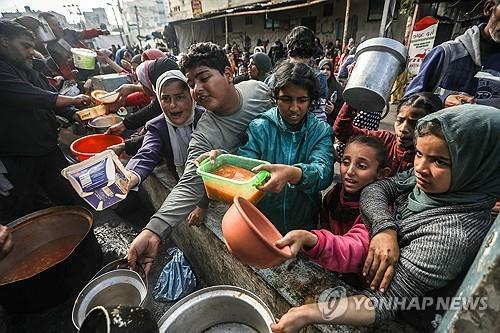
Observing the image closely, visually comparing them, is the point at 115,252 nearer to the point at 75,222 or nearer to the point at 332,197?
the point at 75,222

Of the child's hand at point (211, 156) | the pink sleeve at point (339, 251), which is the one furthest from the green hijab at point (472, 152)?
the child's hand at point (211, 156)

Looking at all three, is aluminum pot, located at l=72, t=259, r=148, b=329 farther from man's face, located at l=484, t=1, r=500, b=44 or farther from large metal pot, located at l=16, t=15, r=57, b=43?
large metal pot, located at l=16, t=15, r=57, b=43

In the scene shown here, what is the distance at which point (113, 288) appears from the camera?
1.71 m

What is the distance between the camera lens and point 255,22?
17.0 m

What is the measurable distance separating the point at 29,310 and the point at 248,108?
2.53 metres

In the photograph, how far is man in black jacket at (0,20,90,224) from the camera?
9.17 ft

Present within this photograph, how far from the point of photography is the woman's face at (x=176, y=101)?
87.2 inches

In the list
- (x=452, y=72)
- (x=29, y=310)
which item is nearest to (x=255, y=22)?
(x=452, y=72)

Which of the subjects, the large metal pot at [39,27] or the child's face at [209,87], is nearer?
the child's face at [209,87]

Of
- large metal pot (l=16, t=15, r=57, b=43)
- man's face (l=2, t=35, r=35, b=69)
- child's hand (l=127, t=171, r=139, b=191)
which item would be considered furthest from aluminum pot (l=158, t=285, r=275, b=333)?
large metal pot (l=16, t=15, r=57, b=43)

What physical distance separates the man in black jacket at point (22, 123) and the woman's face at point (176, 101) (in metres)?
1.67

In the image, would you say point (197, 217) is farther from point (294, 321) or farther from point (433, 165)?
point (433, 165)

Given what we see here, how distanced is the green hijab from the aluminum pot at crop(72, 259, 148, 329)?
175 cm

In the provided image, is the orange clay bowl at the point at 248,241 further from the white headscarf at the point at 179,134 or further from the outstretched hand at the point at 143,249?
the white headscarf at the point at 179,134
